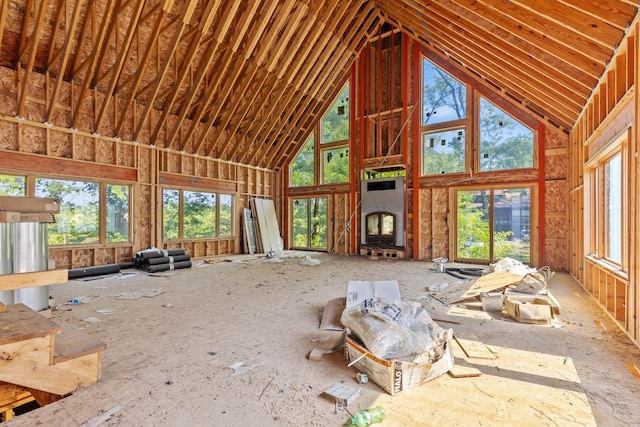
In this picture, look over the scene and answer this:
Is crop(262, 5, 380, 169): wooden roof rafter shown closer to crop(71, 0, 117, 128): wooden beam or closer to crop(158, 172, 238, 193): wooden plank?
crop(158, 172, 238, 193): wooden plank

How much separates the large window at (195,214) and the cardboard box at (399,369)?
7862 mm

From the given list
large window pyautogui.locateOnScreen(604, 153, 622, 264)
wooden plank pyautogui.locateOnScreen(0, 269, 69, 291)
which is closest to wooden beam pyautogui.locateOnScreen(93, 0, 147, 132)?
wooden plank pyautogui.locateOnScreen(0, 269, 69, 291)

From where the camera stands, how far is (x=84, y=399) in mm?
2039

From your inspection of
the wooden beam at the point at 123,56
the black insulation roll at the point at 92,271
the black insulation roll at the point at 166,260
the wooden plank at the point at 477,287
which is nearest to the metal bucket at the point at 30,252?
the black insulation roll at the point at 92,271

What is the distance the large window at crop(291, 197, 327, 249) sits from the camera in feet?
37.2

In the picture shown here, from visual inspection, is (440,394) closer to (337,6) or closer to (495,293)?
(495,293)

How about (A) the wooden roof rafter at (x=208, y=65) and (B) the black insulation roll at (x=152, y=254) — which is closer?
(A) the wooden roof rafter at (x=208, y=65)

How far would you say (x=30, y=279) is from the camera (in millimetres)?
1893

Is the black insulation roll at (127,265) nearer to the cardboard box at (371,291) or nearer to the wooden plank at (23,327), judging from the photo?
the wooden plank at (23,327)

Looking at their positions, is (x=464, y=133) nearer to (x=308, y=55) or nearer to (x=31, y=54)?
(x=308, y=55)

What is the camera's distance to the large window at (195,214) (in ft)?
29.1

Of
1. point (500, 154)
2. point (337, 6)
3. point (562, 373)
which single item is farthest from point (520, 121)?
point (562, 373)

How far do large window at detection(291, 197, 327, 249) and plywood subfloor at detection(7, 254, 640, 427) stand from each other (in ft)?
22.2

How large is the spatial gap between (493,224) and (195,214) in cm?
851
